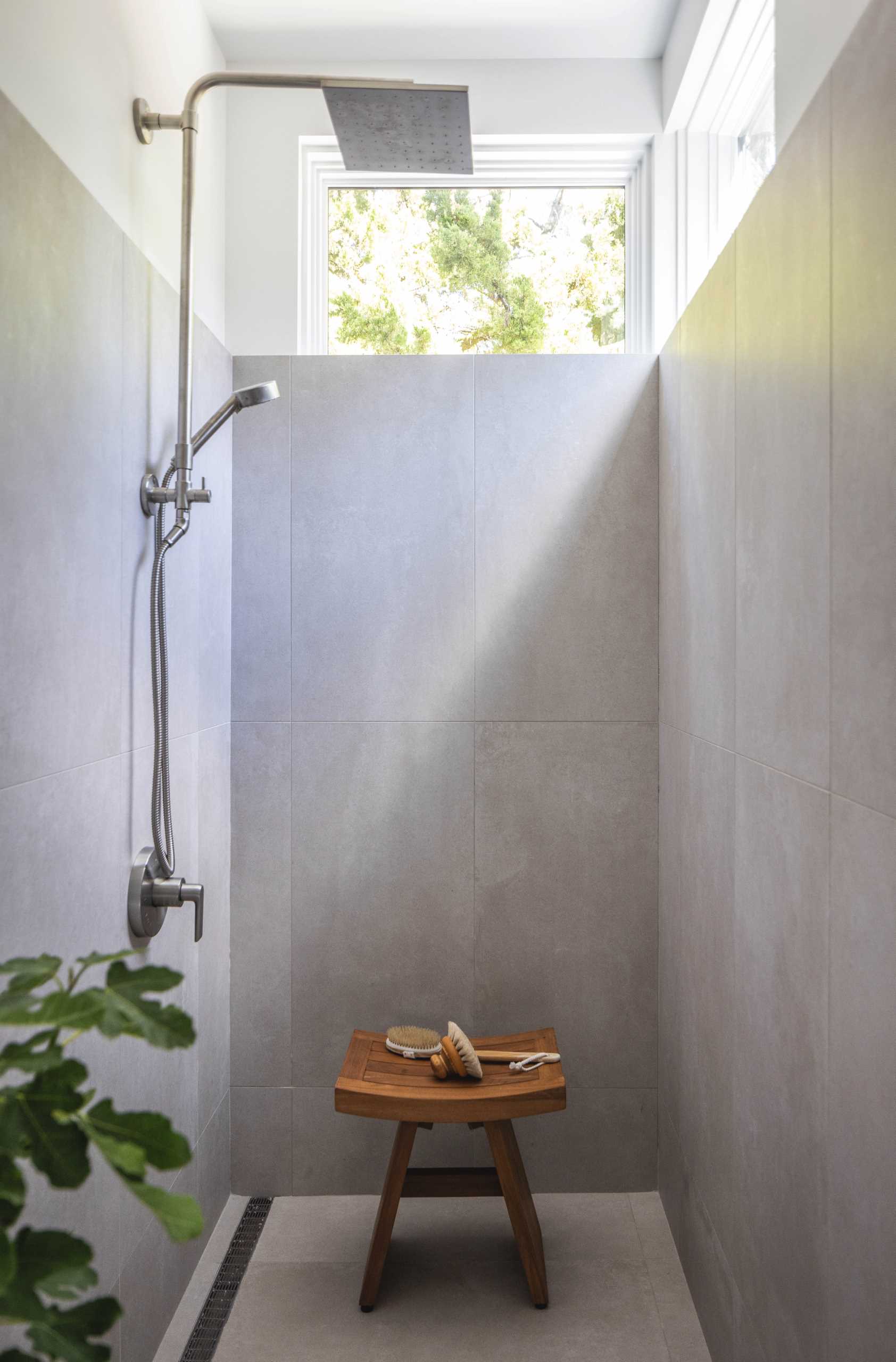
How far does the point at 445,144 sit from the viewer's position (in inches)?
69.7

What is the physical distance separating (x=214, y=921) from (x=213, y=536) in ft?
2.72

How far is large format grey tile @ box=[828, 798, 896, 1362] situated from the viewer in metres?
0.98

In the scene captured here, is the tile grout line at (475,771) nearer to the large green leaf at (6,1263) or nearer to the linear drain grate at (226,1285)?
the linear drain grate at (226,1285)

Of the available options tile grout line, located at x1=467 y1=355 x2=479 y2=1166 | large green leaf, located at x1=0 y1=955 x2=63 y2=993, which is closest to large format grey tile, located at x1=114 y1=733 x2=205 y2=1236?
tile grout line, located at x1=467 y1=355 x2=479 y2=1166

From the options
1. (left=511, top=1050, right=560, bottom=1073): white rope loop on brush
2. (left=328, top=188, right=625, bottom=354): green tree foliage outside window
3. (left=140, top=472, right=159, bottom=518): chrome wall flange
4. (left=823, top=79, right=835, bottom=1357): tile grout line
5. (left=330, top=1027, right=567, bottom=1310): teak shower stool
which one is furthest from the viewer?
(left=328, top=188, right=625, bottom=354): green tree foliage outside window

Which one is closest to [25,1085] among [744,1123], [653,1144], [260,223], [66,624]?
[66,624]

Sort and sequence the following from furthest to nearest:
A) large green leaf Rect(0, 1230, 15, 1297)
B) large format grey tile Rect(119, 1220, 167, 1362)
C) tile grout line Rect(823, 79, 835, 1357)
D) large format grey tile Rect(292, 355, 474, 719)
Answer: large format grey tile Rect(292, 355, 474, 719) → large format grey tile Rect(119, 1220, 167, 1362) → tile grout line Rect(823, 79, 835, 1357) → large green leaf Rect(0, 1230, 15, 1297)

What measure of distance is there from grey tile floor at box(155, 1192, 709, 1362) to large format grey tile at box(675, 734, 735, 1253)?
0.26 metres

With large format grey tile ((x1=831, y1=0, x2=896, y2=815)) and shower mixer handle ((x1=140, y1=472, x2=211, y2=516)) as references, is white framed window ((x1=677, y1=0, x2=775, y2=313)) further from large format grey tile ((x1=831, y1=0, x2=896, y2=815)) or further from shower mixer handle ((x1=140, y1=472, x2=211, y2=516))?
shower mixer handle ((x1=140, y1=472, x2=211, y2=516))

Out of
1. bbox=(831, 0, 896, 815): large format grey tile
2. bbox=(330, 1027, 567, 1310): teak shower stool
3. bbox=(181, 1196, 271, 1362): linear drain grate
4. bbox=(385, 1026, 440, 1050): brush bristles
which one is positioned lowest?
bbox=(181, 1196, 271, 1362): linear drain grate

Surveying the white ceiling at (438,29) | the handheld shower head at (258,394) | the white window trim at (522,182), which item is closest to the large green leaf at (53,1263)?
the handheld shower head at (258,394)

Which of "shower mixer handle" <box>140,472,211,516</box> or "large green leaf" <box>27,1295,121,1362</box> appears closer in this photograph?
"large green leaf" <box>27,1295,121,1362</box>

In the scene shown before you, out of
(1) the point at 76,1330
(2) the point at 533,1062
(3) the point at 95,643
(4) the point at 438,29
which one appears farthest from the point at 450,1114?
(4) the point at 438,29

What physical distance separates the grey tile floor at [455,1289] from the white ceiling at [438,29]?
2591 mm
